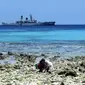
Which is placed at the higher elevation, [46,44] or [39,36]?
[46,44]

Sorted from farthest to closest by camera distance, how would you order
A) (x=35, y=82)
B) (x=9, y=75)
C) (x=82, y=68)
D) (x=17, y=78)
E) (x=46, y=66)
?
(x=82, y=68) → (x=46, y=66) → (x=9, y=75) → (x=17, y=78) → (x=35, y=82)

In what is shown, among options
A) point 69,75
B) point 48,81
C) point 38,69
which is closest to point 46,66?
point 38,69

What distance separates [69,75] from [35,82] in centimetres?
262

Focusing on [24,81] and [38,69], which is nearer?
[24,81]

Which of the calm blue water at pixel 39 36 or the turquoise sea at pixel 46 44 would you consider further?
the calm blue water at pixel 39 36

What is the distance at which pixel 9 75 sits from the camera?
18.2 m

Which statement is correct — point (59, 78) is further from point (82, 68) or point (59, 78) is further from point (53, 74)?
point (82, 68)

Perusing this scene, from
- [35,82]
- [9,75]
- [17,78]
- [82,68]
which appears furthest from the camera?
[82,68]

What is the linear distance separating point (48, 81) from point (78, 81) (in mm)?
1300

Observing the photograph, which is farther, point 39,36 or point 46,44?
point 39,36

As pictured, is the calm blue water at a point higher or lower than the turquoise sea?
lower

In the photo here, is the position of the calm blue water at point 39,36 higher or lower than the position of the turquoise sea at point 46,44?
lower

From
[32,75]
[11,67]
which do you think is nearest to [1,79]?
[32,75]

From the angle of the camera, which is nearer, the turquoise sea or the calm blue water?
the turquoise sea
